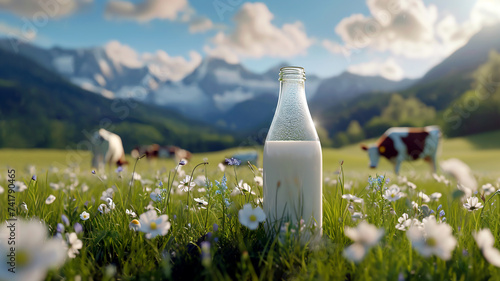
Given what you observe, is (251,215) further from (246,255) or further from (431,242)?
(431,242)

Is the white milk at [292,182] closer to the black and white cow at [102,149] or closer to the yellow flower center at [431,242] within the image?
the yellow flower center at [431,242]

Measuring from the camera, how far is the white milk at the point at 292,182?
7.45 feet

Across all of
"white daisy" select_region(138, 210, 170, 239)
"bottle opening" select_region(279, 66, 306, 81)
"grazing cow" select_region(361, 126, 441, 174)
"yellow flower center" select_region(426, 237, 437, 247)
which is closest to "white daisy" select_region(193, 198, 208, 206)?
"white daisy" select_region(138, 210, 170, 239)

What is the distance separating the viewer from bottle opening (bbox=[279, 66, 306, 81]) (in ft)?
8.06

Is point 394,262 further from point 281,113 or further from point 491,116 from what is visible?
point 491,116

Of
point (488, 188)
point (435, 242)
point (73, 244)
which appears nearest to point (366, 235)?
point (435, 242)

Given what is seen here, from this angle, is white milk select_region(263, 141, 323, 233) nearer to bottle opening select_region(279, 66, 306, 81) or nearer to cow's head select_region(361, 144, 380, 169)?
bottle opening select_region(279, 66, 306, 81)

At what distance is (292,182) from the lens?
2.28 metres

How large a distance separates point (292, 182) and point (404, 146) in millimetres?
9944

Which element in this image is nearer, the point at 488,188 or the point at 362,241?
the point at 362,241

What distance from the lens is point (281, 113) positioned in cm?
248

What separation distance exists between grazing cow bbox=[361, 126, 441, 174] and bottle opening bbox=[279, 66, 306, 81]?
9021 mm

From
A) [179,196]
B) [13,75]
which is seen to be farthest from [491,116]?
[13,75]

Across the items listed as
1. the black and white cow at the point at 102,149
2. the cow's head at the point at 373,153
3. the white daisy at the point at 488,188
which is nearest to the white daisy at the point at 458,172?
the white daisy at the point at 488,188
